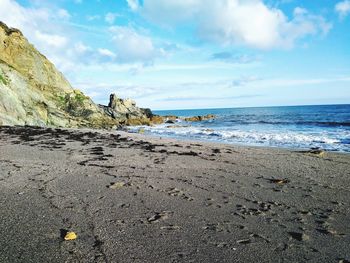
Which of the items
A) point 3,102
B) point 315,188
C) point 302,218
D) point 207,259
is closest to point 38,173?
point 207,259

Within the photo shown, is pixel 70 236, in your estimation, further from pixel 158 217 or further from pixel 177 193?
pixel 177 193

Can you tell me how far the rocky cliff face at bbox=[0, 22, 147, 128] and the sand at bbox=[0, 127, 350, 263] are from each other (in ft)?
60.4

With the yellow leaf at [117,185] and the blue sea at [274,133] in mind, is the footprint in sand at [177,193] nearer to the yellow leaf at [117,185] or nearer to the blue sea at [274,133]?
the yellow leaf at [117,185]

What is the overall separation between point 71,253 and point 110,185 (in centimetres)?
332

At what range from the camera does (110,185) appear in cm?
706

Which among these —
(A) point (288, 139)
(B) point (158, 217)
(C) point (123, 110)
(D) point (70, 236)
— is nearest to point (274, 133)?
(A) point (288, 139)

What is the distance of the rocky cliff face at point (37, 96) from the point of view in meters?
26.3

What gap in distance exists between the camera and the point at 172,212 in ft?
17.4

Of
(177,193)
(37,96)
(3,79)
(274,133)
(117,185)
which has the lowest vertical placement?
(274,133)

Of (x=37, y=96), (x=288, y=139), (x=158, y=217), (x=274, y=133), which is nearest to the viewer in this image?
(x=158, y=217)

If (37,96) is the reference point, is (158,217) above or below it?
below

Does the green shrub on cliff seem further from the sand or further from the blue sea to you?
the sand

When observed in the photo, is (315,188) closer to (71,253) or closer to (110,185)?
(110,185)

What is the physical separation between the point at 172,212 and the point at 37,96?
94.0 feet
